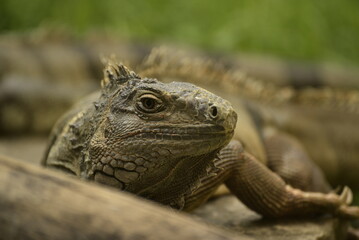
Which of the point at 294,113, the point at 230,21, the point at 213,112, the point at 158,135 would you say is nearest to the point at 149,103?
the point at 158,135

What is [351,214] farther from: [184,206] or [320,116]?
[320,116]

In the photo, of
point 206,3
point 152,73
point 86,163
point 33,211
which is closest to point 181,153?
point 86,163

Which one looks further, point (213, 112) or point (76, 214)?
point (213, 112)

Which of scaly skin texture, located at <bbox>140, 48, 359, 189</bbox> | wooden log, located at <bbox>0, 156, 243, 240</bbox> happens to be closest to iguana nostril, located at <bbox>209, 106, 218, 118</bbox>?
wooden log, located at <bbox>0, 156, 243, 240</bbox>

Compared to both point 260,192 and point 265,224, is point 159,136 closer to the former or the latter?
point 260,192

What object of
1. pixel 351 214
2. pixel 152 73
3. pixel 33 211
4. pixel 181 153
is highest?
pixel 152 73

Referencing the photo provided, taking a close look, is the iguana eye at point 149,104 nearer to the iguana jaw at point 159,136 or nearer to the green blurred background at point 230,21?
the iguana jaw at point 159,136
